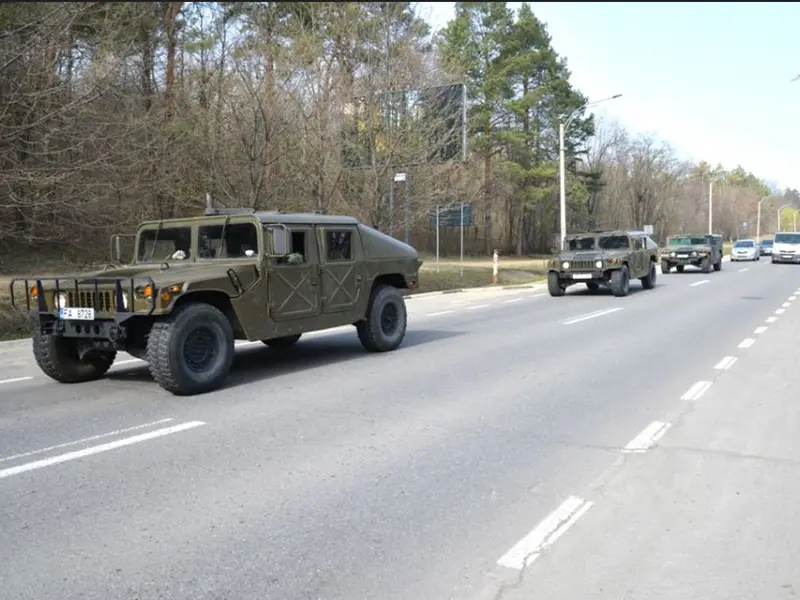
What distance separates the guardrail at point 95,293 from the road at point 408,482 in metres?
0.92

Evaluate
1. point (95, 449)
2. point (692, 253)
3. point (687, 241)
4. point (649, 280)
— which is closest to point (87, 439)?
point (95, 449)

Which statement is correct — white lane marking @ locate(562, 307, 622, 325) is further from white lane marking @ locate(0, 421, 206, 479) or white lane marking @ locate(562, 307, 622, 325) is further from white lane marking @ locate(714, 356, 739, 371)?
white lane marking @ locate(0, 421, 206, 479)

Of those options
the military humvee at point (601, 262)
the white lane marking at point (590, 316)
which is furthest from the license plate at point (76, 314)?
the military humvee at point (601, 262)

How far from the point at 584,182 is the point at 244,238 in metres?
55.3

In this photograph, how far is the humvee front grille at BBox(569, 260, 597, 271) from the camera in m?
20.2

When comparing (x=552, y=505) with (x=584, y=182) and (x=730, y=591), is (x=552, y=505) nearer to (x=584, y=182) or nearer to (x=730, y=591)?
(x=730, y=591)

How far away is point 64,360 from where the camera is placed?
27.6 ft

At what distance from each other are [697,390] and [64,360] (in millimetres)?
7073

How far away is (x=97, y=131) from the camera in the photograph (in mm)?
15711

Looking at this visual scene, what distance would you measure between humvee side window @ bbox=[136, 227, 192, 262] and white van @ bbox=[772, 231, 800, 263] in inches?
1576

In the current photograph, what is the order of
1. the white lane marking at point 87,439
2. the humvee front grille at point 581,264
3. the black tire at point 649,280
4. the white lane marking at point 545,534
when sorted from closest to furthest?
1. the white lane marking at point 545,534
2. the white lane marking at point 87,439
3. the humvee front grille at point 581,264
4. the black tire at point 649,280

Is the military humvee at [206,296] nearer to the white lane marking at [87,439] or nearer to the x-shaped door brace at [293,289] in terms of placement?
the x-shaped door brace at [293,289]

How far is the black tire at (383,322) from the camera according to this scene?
10391 millimetres

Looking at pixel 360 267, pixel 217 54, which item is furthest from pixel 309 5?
pixel 360 267
